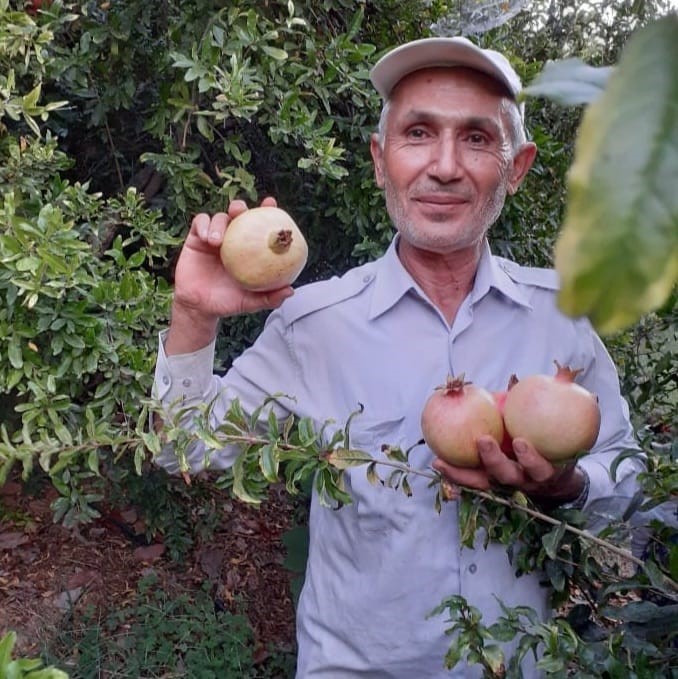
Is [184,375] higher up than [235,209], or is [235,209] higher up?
[235,209]

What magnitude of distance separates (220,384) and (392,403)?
1.42ft

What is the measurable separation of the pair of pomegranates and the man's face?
0.56 meters

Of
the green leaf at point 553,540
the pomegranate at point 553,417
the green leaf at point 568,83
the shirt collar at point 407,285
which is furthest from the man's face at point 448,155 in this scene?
the green leaf at point 568,83

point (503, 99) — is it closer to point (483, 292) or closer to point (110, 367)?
point (483, 292)

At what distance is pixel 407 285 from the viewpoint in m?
2.03

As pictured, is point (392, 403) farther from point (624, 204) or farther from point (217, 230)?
point (624, 204)

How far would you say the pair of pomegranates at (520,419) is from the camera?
1.42m

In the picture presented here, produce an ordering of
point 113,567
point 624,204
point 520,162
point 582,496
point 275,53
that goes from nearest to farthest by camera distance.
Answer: point 624,204, point 582,496, point 520,162, point 275,53, point 113,567

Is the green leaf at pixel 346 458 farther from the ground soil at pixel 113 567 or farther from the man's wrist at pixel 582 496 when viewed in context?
Answer: the ground soil at pixel 113 567

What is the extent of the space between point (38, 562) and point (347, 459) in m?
2.85

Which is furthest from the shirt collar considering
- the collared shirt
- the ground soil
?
the ground soil

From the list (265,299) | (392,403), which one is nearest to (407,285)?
(392,403)

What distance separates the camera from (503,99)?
6.45ft

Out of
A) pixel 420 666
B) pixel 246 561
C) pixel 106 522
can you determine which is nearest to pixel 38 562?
pixel 106 522
